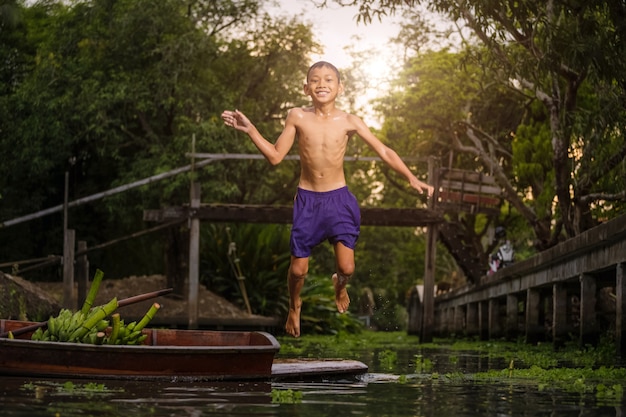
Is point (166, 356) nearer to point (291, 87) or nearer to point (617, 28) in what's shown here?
point (617, 28)

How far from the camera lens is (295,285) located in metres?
9.95

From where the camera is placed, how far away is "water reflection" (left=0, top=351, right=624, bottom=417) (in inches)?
288

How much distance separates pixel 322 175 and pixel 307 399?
2.15 metres

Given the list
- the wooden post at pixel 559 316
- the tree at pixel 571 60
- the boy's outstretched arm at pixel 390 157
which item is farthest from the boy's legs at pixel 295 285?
the wooden post at pixel 559 316

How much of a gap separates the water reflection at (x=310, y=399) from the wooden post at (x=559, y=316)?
820 centimetres

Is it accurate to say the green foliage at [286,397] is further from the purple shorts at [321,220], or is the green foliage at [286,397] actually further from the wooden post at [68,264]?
the wooden post at [68,264]

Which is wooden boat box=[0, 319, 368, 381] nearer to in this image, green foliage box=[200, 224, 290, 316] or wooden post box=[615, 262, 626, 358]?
wooden post box=[615, 262, 626, 358]

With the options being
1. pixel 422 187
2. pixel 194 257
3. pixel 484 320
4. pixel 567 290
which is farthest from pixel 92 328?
pixel 484 320

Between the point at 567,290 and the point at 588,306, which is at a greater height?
the point at 567,290

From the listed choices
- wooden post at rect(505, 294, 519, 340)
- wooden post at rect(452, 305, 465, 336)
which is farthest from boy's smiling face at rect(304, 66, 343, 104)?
wooden post at rect(452, 305, 465, 336)

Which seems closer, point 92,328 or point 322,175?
point 322,175

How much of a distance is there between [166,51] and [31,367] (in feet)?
70.0

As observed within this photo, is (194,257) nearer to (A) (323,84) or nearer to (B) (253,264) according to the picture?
(B) (253,264)

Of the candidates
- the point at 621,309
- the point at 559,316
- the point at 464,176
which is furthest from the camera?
the point at 464,176
